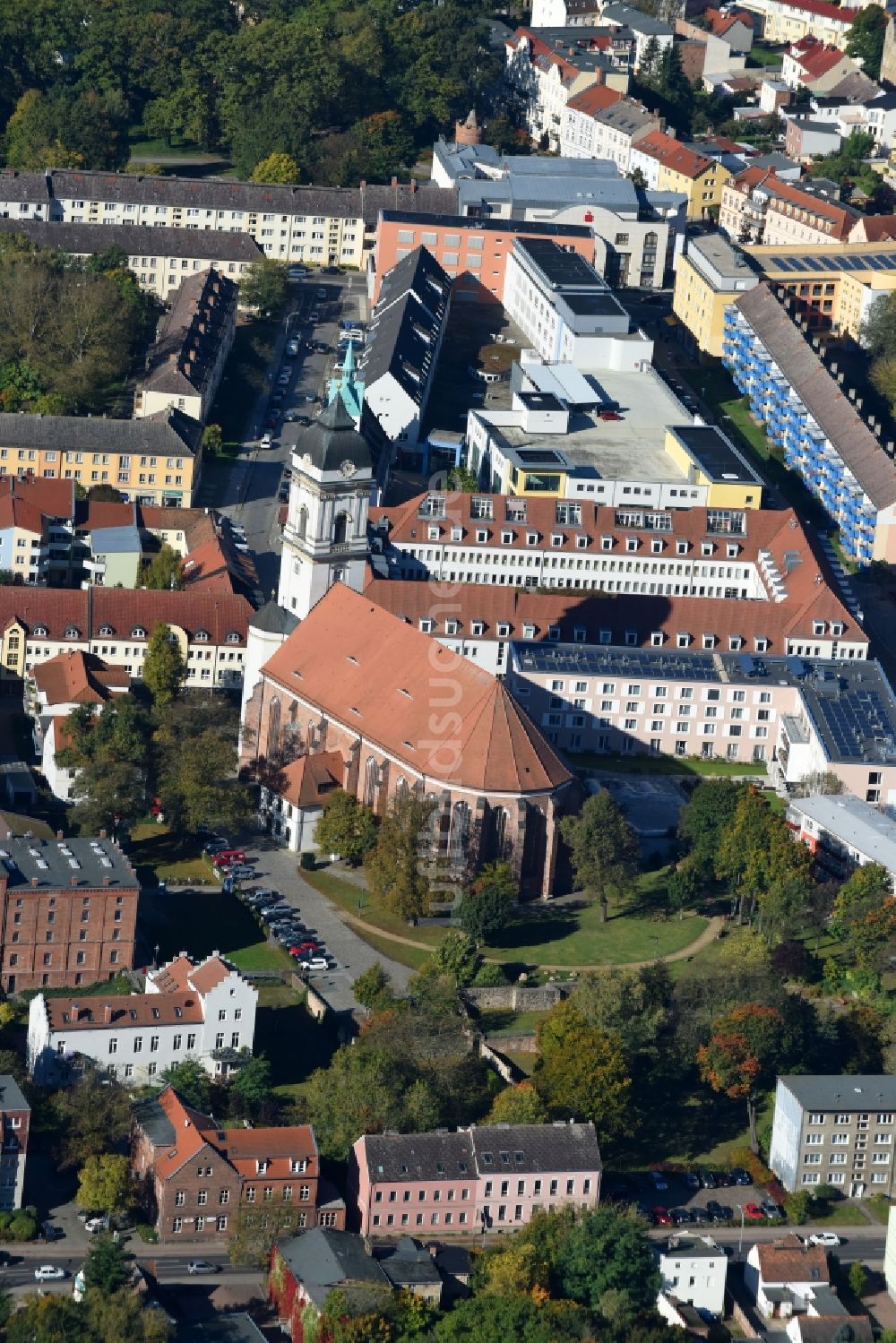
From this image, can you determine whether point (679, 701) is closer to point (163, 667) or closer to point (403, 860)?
point (403, 860)

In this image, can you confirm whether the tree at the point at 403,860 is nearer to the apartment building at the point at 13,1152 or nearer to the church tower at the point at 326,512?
the church tower at the point at 326,512

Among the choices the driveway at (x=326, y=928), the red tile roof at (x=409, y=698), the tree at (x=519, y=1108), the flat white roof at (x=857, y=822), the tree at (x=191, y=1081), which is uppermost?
the red tile roof at (x=409, y=698)

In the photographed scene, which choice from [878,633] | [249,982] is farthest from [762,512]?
[249,982]

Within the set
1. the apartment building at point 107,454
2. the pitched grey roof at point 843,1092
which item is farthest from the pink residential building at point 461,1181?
the apartment building at point 107,454

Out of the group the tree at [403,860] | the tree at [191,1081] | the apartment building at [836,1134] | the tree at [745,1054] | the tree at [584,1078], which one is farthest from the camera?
the tree at [403,860]

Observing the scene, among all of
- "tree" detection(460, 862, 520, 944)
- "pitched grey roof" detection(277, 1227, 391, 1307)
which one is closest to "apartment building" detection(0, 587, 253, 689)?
"tree" detection(460, 862, 520, 944)

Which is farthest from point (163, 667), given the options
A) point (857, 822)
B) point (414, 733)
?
point (857, 822)

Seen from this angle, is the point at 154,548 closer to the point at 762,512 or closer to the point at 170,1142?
the point at 762,512

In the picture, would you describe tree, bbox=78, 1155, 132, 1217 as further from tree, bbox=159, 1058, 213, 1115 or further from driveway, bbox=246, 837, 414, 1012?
driveway, bbox=246, 837, 414, 1012
